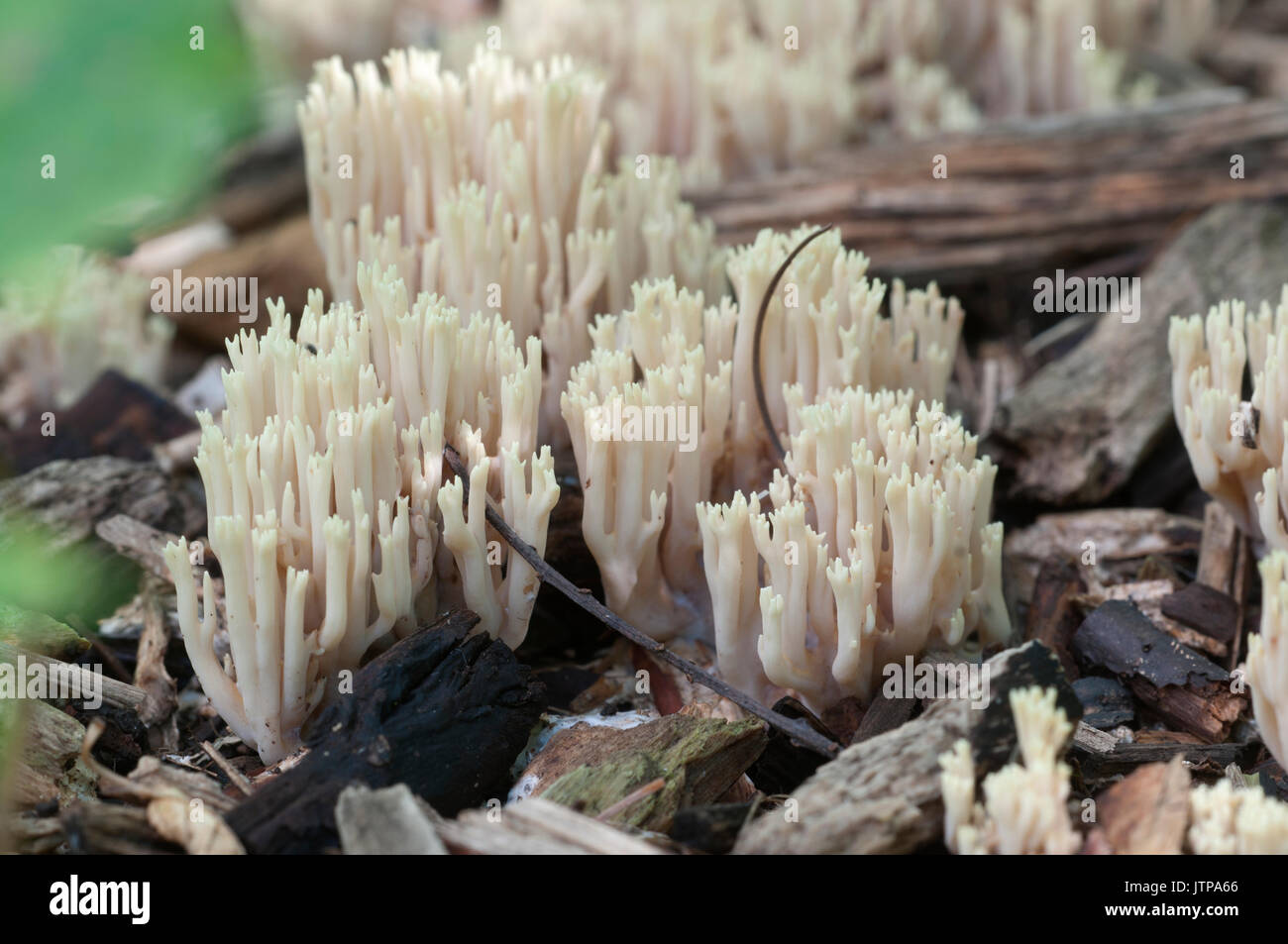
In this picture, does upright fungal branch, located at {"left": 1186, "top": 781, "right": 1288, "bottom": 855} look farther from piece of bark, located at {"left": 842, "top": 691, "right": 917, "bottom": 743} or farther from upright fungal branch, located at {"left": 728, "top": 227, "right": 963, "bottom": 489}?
upright fungal branch, located at {"left": 728, "top": 227, "right": 963, "bottom": 489}

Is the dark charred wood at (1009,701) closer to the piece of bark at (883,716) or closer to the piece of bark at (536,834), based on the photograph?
the piece of bark at (883,716)

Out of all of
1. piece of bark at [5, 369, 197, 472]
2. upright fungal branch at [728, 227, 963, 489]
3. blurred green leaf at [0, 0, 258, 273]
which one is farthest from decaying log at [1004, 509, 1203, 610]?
blurred green leaf at [0, 0, 258, 273]

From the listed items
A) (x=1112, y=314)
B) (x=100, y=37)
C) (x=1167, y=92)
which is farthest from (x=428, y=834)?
(x=1167, y=92)

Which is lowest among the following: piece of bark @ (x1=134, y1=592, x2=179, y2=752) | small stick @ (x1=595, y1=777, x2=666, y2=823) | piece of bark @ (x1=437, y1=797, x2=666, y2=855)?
small stick @ (x1=595, y1=777, x2=666, y2=823)

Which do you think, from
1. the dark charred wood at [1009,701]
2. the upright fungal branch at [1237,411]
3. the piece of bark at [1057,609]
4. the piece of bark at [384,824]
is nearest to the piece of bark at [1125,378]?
the piece of bark at [1057,609]
